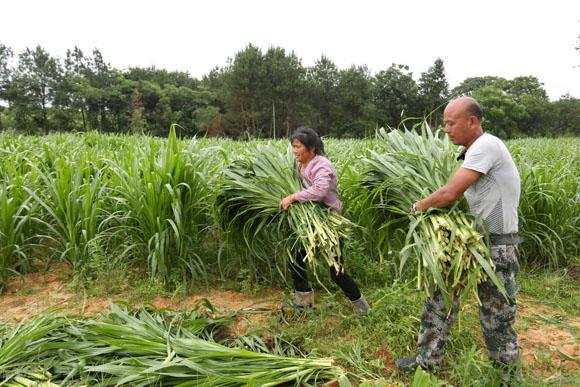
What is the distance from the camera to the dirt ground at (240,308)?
2.35 m

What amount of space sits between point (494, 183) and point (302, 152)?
1.21 meters

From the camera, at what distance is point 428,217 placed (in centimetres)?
202

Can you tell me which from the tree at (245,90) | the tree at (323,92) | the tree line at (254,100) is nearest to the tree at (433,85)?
the tree line at (254,100)

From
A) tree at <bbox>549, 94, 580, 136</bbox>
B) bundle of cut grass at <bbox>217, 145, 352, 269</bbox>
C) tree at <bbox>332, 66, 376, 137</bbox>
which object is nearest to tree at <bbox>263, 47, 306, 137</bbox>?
tree at <bbox>332, 66, 376, 137</bbox>

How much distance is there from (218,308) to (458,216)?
1.87 meters

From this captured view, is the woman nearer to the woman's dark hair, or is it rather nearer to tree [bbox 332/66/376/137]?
the woman's dark hair

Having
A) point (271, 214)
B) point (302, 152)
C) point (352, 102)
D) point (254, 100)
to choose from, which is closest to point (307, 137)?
point (302, 152)

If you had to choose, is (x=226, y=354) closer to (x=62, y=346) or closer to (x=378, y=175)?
(x=62, y=346)

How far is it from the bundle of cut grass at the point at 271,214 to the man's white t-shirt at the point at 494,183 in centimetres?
90

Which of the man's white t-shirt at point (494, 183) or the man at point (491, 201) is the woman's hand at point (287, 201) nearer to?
the man at point (491, 201)

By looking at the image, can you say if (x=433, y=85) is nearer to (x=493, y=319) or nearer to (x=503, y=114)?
(x=503, y=114)

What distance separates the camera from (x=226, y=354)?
1.93 metres

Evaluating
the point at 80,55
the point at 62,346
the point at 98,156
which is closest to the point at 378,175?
the point at 62,346

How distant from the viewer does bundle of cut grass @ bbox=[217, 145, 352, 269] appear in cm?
246
